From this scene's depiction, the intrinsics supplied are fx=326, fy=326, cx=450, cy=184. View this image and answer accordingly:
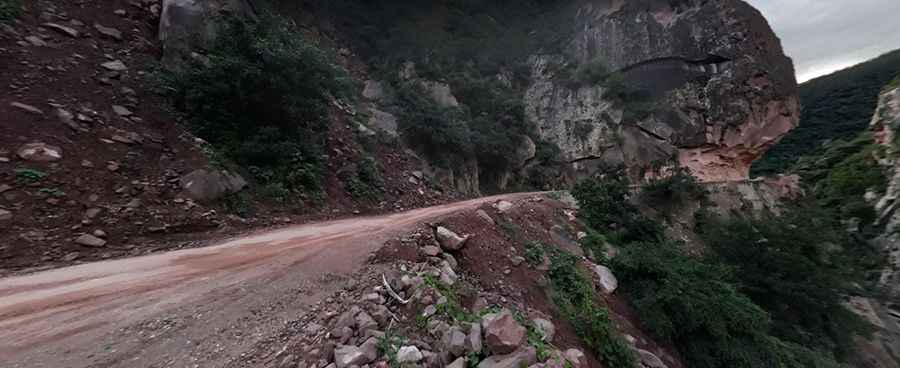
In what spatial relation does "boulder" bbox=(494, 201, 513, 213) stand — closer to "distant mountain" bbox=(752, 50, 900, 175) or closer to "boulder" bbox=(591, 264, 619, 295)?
"boulder" bbox=(591, 264, 619, 295)

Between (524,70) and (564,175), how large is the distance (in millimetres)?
9625

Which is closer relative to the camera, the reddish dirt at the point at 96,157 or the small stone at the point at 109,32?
the reddish dirt at the point at 96,157

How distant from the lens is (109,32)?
8586 mm

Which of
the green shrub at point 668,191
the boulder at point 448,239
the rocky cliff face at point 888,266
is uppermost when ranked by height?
the boulder at point 448,239

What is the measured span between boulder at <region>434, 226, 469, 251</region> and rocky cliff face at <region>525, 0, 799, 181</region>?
17.6 meters

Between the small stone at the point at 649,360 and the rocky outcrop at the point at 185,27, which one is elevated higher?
the rocky outcrop at the point at 185,27

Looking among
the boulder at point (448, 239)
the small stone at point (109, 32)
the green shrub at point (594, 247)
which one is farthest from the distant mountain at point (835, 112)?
the small stone at point (109, 32)

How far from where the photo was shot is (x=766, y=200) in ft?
46.7

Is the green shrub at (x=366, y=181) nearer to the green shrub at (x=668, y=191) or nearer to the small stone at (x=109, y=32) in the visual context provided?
the small stone at (x=109, y=32)

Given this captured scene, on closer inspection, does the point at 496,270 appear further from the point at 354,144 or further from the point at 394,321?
the point at 354,144

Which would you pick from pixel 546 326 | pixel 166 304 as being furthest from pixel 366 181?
pixel 546 326

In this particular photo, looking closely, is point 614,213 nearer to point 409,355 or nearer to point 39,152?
point 409,355

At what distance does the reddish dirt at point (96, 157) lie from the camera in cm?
512

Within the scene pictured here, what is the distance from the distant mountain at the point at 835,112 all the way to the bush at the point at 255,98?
4180cm
